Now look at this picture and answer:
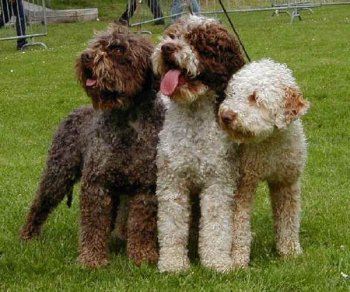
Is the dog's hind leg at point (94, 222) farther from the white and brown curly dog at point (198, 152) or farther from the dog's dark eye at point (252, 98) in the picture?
the dog's dark eye at point (252, 98)

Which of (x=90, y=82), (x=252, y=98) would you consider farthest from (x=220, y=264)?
(x=90, y=82)

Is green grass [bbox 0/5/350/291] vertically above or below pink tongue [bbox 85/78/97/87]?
below

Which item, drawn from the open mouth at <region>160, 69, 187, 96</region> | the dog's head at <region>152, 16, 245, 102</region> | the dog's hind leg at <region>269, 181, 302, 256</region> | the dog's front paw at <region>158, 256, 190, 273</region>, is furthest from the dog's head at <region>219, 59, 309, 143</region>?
the dog's front paw at <region>158, 256, 190, 273</region>

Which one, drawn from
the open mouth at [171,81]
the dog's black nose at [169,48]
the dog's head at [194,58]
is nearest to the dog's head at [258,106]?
the dog's head at [194,58]

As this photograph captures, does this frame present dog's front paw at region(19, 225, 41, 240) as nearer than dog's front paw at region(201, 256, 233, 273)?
No

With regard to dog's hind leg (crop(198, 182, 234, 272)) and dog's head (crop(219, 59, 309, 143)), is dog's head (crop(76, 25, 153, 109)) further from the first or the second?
dog's hind leg (crop(198, 182, 234, 272))

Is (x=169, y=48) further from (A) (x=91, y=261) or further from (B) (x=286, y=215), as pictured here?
(A) (x=91, y=261)

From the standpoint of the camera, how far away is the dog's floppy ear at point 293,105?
527cm

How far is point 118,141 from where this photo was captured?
5680 mm

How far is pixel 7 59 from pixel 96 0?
1367cm

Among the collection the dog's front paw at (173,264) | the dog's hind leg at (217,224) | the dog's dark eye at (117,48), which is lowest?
the dog's front paw at (173,264)

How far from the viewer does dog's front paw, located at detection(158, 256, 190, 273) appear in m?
5.52

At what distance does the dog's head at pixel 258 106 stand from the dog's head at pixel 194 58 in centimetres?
14

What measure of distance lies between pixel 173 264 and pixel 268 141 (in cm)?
105
